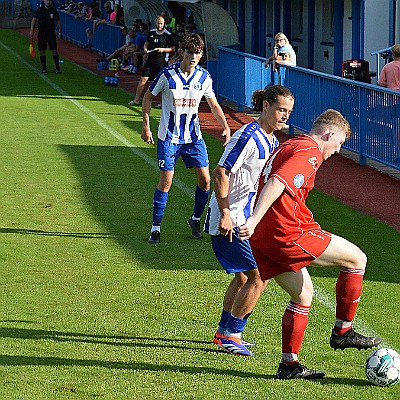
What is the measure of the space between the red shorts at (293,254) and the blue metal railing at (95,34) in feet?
94.9

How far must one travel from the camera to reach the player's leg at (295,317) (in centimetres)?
653

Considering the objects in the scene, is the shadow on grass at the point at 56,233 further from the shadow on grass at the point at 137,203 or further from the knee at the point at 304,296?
the knee at the point at 304,296

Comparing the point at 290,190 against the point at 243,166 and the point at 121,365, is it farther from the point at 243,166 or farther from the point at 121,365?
the point at 121,365

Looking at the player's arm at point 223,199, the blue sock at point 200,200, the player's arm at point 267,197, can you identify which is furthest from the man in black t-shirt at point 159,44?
the player's arm at point 267,197

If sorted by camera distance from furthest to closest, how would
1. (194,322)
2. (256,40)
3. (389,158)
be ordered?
1. (256,40)
2. (389,158)
3. (194,322)

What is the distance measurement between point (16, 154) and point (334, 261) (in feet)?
36.6

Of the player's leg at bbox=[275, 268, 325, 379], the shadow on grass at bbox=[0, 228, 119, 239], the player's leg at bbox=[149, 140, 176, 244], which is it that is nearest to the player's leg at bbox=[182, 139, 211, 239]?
the player's leg at bbox=[149, 140, 176, 244]

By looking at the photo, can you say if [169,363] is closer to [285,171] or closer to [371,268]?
[285,171]

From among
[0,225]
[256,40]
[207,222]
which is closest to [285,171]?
[207,222]

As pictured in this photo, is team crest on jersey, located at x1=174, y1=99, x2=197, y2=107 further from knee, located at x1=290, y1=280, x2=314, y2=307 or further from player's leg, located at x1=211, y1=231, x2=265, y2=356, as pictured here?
knee, located at x1=290, y1=280, x2=314, y2=307

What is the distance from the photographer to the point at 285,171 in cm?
626

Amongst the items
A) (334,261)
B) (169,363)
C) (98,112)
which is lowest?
(98,112)

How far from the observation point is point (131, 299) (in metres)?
8.70

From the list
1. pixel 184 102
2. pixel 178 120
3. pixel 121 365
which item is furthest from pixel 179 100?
pixel 121 365
